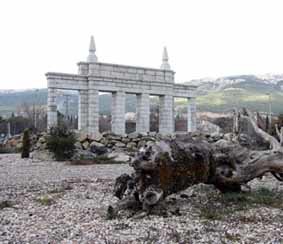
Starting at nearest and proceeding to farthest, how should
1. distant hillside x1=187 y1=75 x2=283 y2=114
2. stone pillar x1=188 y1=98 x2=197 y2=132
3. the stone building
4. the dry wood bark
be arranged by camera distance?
the dry wood bark, the stone building, stone pillar x1=188 y1=98 x2=197 y2=132, distant hillside x1=187 y1=75 x2=283 y2=114

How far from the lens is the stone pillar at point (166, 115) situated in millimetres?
29859

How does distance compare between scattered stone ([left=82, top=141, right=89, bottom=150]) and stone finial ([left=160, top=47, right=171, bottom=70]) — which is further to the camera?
stone finial ([left=160, top=47, right=171, bottom=70])

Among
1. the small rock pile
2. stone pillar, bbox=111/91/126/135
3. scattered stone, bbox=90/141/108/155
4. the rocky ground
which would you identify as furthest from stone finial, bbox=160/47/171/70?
the rocky ground

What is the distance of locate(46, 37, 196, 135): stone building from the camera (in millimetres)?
25781

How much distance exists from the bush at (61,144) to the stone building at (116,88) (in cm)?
347


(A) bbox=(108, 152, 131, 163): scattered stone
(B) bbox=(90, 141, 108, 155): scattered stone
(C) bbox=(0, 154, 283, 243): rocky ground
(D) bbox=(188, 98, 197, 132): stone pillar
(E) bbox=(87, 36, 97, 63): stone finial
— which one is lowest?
(C) bbox=(0, 154, 283, 243): rocky ground

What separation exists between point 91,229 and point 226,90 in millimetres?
161527

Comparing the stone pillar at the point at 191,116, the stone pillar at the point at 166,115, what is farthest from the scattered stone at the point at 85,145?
the stone pillar at the point at 191,116

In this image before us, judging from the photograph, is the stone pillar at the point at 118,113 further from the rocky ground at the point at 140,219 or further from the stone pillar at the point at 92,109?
the rocky ground at the point at 140,219

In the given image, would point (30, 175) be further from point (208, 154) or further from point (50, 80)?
point (50, 80)

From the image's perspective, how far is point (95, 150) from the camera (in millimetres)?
22938

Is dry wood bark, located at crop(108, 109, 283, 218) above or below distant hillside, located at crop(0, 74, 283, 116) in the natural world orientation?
below

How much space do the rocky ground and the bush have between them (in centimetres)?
1026

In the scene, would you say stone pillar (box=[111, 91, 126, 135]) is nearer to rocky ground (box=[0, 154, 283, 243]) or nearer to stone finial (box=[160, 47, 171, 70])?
stone finial (box=[160, 47, 171, 70])
